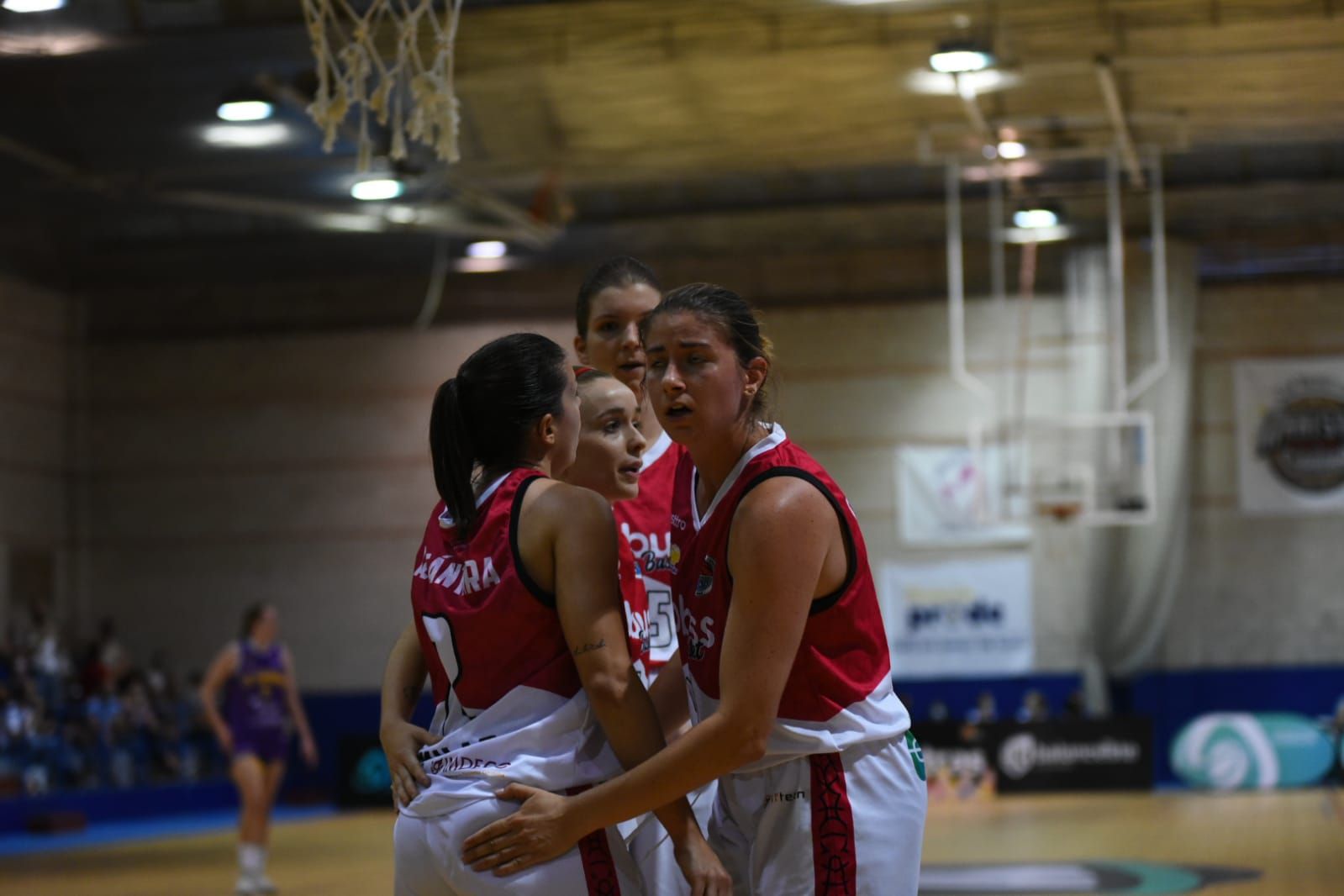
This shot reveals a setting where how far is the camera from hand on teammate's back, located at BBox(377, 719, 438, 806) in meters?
2.88

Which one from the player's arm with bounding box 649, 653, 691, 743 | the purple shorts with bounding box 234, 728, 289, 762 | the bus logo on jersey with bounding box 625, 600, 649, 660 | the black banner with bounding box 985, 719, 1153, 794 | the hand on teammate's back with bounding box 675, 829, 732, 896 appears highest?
the bus logo on jersey with bounding box 625, 600, 649, 660

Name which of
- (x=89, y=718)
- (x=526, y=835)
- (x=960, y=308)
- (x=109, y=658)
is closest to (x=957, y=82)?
(x=960, y=308)

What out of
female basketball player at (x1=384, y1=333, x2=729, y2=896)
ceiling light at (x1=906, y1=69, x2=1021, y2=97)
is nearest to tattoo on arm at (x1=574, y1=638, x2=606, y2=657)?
female basketball player at (x1=384, y1=333, x2=729, y2=896)

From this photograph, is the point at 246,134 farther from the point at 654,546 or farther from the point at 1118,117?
the point at 654,546

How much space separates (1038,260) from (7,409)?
12002 millimetres

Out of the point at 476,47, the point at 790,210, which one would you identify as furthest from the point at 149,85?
the point at 790,210

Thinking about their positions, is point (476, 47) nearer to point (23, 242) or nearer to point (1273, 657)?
point (23, 242)

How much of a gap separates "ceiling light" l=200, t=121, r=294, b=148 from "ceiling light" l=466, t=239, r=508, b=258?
412cm

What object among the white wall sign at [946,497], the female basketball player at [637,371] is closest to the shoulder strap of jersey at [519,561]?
the female basketball player at [637,371]

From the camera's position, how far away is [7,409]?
19500 millimetres

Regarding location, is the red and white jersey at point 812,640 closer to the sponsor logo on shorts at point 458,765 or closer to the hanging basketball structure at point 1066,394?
the sponsor logo on shorts at point 458,765

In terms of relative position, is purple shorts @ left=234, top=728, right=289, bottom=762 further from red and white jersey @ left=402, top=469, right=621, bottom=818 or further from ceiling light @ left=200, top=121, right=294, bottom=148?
red and white jersey @ left=402, top=469, right=621, bottom=818

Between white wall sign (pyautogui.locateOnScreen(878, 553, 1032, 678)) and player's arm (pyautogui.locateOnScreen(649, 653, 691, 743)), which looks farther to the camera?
white wall sign (pyautogui.locateOnScreen(878, 553, 1032, 678))

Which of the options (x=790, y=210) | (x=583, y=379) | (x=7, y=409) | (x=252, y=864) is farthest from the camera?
(x=7, y=409)
